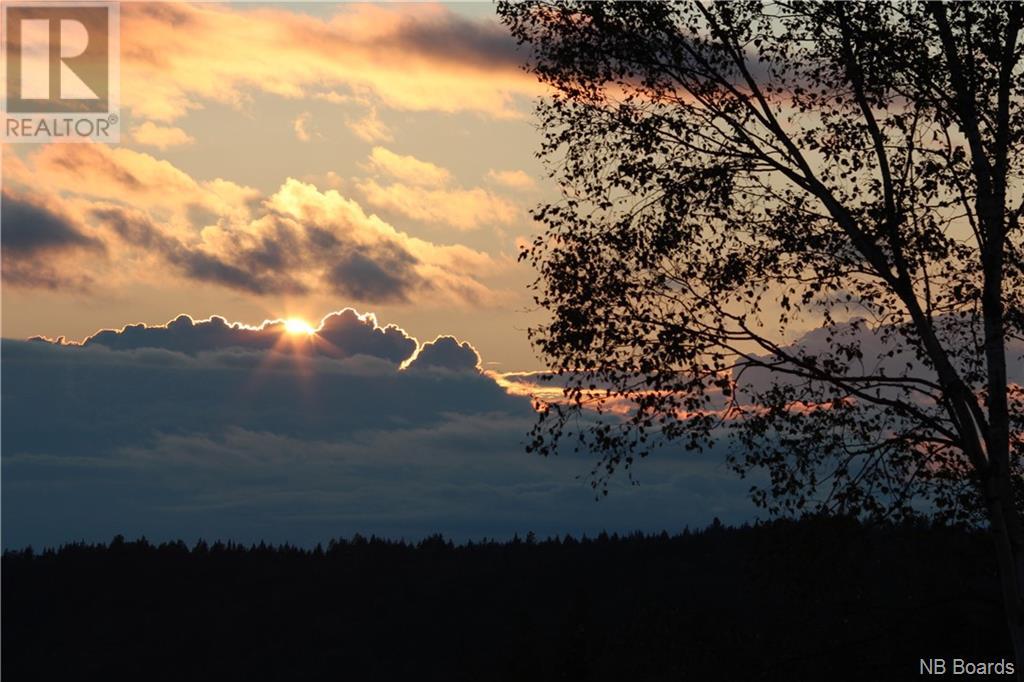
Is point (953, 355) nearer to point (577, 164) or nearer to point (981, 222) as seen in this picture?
point (981, 222)

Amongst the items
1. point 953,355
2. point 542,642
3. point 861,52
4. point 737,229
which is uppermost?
point 861,52

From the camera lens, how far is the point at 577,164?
23812mm

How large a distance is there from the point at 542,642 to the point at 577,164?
4105 inches

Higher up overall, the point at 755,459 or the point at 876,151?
the point at 876,151

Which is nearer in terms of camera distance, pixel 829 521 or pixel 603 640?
pixel 829 521

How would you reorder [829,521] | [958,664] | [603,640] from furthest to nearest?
1. [603,640]
2. [958,664]
3. [829,521]

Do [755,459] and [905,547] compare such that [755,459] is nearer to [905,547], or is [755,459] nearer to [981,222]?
[905,547]

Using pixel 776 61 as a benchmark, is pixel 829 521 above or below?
below

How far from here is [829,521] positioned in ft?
76.1

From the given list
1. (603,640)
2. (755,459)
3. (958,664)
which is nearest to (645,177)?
(755,459)

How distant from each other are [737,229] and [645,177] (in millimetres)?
1700

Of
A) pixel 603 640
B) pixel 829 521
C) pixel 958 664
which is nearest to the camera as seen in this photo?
pixel 829 521

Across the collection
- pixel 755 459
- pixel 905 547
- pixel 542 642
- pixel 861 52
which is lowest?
pixel 542 642

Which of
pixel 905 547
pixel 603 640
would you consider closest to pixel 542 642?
pixel 603 640
